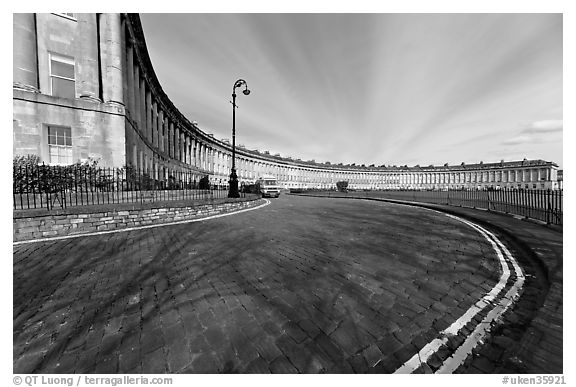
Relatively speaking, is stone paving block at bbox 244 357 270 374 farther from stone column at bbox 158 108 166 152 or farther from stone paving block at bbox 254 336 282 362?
stone column at bbox 158 108 166 152

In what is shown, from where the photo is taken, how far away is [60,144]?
521 inches

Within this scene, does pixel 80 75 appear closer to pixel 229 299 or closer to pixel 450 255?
pixel 229 299

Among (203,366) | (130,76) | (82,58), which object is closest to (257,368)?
(203,366)

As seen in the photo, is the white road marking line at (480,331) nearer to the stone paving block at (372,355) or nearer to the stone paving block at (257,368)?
the stone paving block at (372,355)

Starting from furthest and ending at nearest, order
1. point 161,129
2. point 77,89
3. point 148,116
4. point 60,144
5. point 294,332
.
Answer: point 161,129
point 148,116
point 77,89
point 60,144
point 294,332

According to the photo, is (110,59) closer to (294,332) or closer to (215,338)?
(215,338)

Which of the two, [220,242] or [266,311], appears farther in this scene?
[220,242]

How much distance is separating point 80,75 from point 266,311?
19.8 m

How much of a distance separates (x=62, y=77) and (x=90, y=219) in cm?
1354

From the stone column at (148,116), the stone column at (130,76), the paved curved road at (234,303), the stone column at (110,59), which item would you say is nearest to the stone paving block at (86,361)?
A: the paved curved road at (234,303)

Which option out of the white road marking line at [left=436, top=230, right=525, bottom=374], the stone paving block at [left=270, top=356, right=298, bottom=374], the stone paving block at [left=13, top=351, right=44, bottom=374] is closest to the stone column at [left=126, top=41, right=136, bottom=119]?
the stone paving block at [left=13, top=351, right=44, bottom=374]

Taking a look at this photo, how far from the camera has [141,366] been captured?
79.7 inches

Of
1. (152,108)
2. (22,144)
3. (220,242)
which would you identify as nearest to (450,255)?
(220,242)

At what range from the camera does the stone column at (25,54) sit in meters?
12.0
